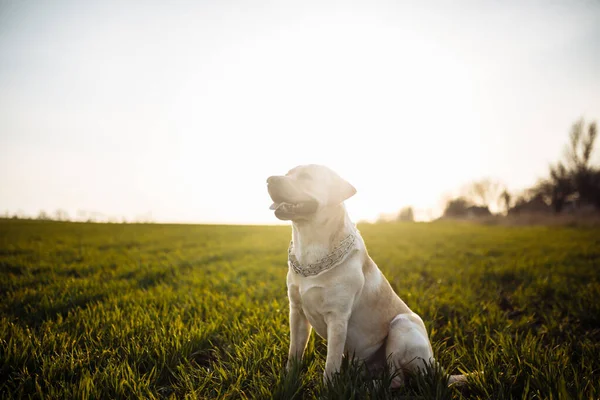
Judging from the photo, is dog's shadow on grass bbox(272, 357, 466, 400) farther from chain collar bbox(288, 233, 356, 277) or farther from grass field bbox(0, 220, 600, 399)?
chain collar bbox(288, 233, 356, 277)

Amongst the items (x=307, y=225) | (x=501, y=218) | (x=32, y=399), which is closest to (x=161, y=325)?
(x=32, y=399)

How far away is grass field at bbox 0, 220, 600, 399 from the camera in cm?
239

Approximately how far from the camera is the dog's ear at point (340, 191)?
2529mm

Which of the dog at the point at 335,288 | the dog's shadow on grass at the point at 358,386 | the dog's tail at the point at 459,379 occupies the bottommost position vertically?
the dog's tail at the point at 459,379

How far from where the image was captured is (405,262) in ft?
28.8

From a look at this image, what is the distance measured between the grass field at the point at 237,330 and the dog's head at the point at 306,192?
1.30 m

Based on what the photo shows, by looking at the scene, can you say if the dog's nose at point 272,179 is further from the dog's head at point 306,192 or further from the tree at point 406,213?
the tree at point 406,213

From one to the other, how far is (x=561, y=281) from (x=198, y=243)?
1159 cm

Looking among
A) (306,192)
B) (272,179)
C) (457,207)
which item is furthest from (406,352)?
(457,207)

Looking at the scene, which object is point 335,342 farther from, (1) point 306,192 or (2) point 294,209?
(1) point 306,192

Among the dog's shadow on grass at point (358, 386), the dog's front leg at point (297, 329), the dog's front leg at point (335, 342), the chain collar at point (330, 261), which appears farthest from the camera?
the dog's front leg at point (297, 329)

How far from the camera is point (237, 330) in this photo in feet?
11.5

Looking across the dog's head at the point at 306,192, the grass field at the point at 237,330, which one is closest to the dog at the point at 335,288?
the dog's head at the point at 306,192

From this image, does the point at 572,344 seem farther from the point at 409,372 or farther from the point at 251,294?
the point at 251,294
